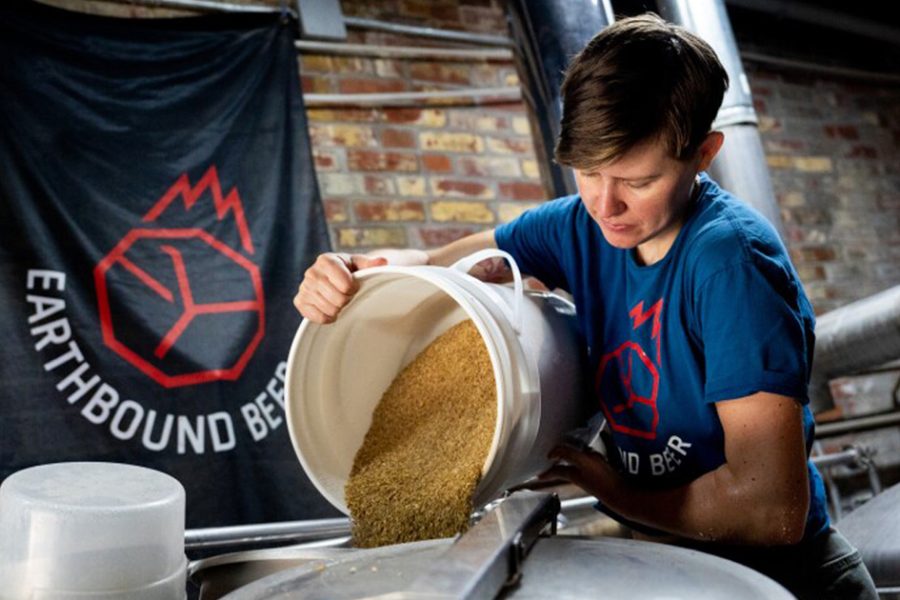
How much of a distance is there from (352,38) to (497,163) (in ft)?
1.84

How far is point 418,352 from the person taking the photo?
4.37ft

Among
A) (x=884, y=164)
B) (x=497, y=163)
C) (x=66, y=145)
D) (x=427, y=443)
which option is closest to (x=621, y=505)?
(x=427, y=443)

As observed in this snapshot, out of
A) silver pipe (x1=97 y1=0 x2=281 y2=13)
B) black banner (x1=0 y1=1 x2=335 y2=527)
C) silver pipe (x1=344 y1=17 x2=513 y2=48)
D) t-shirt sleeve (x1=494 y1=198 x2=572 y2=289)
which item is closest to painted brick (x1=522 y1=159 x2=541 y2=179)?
silver pipe (x1=344 y1=17 x2=513 y2=48)

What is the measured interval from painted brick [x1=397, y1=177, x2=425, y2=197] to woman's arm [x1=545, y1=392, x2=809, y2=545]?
1627 millimetres

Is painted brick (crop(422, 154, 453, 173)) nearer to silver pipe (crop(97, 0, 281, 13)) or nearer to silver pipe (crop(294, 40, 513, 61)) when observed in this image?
silver pipe (crop(294, 40, 513, 61))

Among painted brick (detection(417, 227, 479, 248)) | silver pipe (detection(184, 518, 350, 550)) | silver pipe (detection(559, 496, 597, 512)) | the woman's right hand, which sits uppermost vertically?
painted brick (detection(417, 227, 479, 248))

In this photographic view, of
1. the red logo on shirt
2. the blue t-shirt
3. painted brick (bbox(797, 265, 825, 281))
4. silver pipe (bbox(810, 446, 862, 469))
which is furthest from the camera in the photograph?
painted brick (bbox(797, 265, 825, 281))

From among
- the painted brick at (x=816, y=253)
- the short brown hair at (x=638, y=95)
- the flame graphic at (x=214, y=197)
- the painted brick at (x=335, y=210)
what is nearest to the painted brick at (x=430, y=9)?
the painted brick at (x=335, y=210)

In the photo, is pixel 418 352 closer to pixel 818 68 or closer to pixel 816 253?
pixel 816 253

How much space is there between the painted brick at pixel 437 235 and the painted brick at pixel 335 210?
23 cm

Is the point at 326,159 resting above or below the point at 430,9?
below

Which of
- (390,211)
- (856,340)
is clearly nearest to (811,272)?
(856,340)

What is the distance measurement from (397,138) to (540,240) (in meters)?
Result: 1.32

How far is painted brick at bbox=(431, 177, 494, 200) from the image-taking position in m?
2.58
